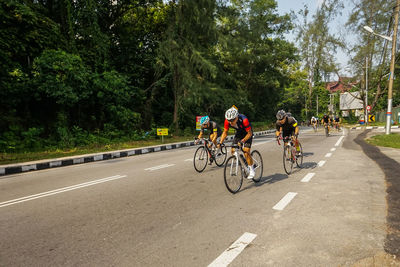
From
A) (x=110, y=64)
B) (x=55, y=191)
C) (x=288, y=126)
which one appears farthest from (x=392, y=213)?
(x=110, y=64)

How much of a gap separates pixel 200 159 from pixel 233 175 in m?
2.66

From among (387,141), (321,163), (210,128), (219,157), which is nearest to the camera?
(321,163)

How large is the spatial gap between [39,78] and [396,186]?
1530 cm

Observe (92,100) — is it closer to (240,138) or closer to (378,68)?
(240,138)

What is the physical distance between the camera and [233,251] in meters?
2.91

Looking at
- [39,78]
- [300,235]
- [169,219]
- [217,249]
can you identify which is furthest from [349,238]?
[39,78]

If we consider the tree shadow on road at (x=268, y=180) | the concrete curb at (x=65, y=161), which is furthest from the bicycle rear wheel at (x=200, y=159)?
the concrete curb at (x=65, y=161)

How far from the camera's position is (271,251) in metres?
2.88

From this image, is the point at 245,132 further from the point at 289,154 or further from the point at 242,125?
the point at 289,154

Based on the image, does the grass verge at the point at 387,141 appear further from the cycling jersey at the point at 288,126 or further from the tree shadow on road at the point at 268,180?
the tree shadow on road at the point at 268,180

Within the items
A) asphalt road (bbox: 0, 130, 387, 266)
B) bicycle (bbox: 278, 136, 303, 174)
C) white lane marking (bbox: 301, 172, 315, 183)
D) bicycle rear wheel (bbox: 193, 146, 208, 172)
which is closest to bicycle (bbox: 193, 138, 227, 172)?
bicycle rear wheel (bbox: 193, 146, 208, 172)

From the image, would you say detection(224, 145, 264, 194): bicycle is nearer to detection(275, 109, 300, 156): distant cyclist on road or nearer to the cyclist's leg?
the cyclist's leg

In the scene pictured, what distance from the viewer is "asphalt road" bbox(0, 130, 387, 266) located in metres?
2.85

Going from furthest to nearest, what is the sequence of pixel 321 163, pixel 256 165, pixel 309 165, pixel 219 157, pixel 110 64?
1. pixel 110 64
2. pixel 219 157
3. pixel 321 163
4. pixel 309 165
5. pixel 256 165
